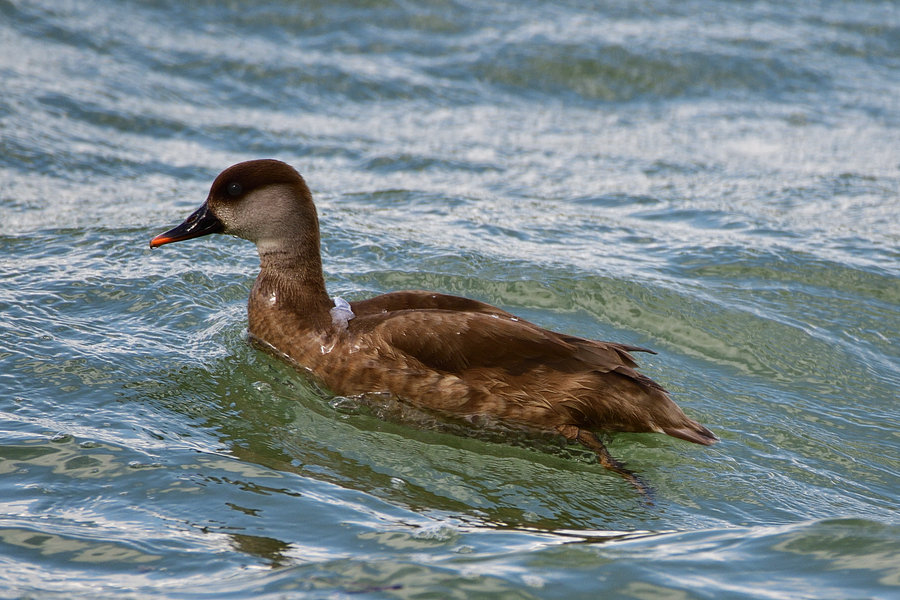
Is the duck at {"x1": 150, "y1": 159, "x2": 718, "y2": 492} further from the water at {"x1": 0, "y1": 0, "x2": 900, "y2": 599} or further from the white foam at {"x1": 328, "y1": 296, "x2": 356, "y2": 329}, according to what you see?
the water at {"x1": 0, "y1": 0, "x2": 900, "y2": 599}

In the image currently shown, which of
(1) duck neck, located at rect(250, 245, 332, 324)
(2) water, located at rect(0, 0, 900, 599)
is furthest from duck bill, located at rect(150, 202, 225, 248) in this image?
(2) water, located at rect(0, 0, 900, 599)

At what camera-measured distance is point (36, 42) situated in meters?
12.8

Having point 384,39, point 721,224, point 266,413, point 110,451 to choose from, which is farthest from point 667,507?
point 384,39

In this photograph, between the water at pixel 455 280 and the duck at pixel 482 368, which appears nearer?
the water at pixel 455 280

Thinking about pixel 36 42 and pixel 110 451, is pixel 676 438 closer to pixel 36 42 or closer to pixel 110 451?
pixel 110 451

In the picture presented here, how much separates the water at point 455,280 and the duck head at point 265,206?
0.64 metres

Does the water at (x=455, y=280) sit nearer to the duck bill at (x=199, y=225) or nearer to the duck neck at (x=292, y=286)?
the duck neck at (x=292, y=286)

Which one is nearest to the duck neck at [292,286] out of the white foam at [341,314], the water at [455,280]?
the white foam at [341,314]

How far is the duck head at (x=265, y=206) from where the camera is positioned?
594cm

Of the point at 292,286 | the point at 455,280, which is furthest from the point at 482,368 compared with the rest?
the point at 455,280

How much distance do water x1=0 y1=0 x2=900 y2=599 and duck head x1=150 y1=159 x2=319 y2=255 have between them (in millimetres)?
638

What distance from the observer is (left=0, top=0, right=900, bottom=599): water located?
410cm

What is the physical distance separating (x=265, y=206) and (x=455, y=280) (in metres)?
1.68

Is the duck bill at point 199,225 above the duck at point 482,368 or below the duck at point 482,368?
above
